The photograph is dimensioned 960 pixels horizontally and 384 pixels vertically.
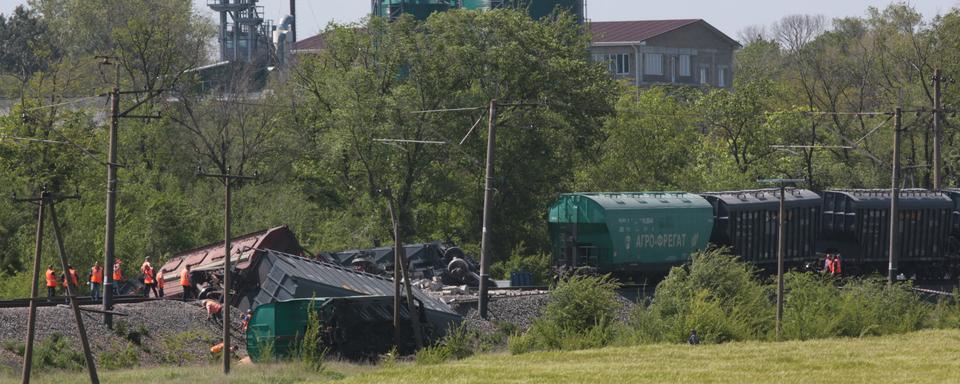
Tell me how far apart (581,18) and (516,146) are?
1277 inches

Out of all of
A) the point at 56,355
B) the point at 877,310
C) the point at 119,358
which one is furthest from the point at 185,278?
the point at 877,310

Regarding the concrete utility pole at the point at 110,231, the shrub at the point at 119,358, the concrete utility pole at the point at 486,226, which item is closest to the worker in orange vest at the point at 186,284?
the concrete utility pole at the point at 110,231

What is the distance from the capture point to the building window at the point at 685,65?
12150cm

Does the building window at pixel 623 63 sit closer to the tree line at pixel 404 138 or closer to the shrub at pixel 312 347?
the tree line at pixel 404 138

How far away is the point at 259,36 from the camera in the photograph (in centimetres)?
11325

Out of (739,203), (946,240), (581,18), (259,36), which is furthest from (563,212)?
(259,36)

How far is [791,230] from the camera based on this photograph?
1976 inches

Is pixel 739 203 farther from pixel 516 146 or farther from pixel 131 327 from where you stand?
pixel 131 327

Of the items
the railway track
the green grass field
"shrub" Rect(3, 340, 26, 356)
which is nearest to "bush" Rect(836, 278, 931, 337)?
the green grass field

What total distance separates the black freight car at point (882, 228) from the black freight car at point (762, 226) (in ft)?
4.65

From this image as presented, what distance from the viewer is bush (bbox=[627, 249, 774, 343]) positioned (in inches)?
1412

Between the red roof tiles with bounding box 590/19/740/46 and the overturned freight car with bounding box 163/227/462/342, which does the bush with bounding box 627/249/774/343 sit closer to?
the overturned freight car with bounding box 163/227/462/342

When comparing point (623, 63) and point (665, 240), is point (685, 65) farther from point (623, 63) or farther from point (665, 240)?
point (665, 240)

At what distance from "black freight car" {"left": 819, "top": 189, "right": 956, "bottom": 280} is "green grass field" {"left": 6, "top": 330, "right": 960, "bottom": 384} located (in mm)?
15969
